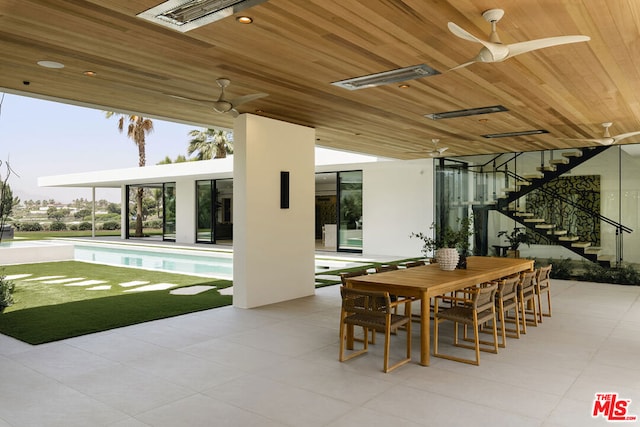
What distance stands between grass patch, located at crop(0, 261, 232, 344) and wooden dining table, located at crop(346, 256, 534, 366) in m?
2.94

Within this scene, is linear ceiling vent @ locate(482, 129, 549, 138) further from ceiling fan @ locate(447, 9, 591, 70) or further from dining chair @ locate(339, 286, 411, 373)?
ceiling fan @ locate(447, 9, 591, 70)

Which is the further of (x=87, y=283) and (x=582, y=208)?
(x=582, y=208)

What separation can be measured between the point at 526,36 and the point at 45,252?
13.6 m

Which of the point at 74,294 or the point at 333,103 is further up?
the point at 333,103

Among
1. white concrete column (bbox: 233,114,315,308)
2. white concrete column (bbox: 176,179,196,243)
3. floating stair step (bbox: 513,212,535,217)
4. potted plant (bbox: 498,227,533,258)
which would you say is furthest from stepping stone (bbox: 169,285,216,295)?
white concrete column (bbox: 176,179,196,243)

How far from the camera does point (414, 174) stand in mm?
13680

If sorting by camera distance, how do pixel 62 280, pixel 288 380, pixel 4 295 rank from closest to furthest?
pixel 288 380
pixel 4 295
pixel 62 280

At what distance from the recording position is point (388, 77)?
495 cm

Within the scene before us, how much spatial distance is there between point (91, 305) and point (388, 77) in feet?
17.1

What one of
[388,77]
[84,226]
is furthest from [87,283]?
[84,226]

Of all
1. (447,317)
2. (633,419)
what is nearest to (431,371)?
(447,317)

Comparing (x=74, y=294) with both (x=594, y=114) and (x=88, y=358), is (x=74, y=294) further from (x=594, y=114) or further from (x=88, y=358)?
(x=594, y=114)

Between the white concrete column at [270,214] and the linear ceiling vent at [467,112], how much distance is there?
209 cm

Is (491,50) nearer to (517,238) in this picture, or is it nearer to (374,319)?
(374,319)
